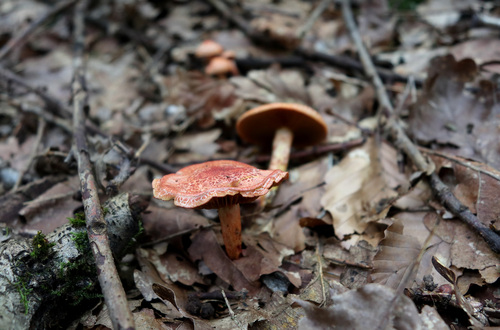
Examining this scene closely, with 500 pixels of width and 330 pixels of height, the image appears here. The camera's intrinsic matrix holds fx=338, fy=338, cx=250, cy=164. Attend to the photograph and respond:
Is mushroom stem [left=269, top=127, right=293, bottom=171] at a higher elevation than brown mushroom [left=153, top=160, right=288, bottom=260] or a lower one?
lower

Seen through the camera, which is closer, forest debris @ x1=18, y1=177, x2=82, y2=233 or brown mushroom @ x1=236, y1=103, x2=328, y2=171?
forest debris @ x1=18, y1=177, x2=82, y2=233

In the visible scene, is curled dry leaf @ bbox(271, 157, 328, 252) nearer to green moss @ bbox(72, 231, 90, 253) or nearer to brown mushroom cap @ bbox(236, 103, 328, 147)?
brown mushroom cap @ bbox(236, 103, 328, 147)

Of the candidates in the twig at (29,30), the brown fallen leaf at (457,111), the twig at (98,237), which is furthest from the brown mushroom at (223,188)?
the twig at (29,30)

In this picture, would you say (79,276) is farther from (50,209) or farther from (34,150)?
(34,150)

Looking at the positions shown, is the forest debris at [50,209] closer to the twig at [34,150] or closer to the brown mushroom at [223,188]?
the twig at [34,150]

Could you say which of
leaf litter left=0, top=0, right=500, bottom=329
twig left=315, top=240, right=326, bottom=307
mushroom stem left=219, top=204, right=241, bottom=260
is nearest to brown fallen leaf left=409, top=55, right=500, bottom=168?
leaf litter left=0, top=0, right=500, bottom=329

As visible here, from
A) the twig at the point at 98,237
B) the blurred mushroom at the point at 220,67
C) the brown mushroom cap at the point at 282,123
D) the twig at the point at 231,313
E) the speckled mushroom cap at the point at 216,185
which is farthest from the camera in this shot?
the blurred mushroom at the point at 220,67

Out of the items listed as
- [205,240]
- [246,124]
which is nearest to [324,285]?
[205,240]

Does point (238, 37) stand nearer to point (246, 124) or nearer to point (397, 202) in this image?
point (246, 124)
